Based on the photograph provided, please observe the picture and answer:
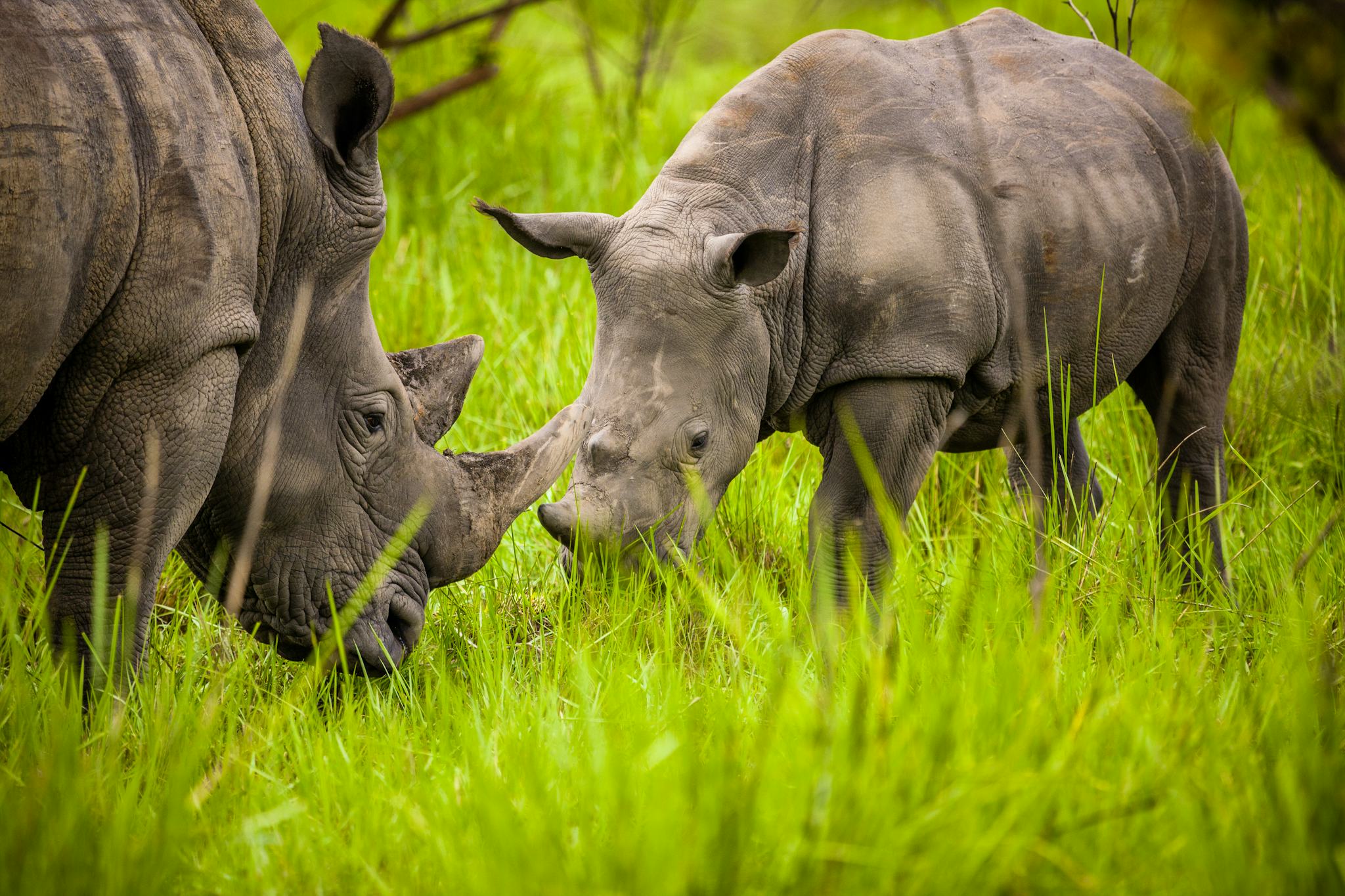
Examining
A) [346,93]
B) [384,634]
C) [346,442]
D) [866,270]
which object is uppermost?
[346,93]

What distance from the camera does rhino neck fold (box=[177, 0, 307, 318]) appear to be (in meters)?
2.63

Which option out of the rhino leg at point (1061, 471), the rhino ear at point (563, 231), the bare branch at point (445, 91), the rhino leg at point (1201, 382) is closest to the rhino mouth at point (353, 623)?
the rhino ear at point (563, 231)

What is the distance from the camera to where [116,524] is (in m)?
2.51

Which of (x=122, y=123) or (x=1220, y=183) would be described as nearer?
(x=122, y=123)

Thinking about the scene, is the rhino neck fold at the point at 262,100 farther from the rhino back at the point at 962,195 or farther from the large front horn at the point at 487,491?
the rhino back at the point at 962,195

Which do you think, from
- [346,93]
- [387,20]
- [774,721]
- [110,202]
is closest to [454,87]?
[387,20]

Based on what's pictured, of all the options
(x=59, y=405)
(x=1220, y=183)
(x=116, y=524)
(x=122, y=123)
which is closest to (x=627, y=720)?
(x=116, y=524)

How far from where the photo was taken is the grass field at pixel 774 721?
176 centimetres

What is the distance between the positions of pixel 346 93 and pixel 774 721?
5.46 ft

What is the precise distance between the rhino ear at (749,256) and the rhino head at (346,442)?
1.66 ft

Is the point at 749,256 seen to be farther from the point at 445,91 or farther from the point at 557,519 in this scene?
the point at 445,91

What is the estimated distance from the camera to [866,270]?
3.13 meters

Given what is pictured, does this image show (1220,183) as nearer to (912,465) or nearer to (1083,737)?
(912,465)

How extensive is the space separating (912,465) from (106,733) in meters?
1.96
